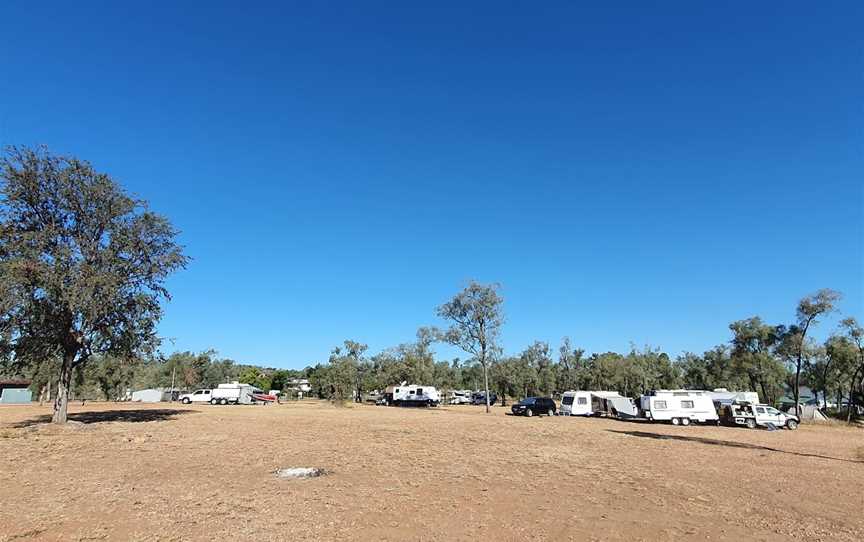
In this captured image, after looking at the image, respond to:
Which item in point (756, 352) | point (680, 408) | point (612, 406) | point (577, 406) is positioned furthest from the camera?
point (756, 352)

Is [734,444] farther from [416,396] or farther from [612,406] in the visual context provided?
[416,396]

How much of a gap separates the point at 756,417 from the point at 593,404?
13.3 metres

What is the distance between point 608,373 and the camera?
82.7 m

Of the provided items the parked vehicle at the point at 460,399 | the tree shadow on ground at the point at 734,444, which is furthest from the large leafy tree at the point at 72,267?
the parked vehicle at the point at 460,399

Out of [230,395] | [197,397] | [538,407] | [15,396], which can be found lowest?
[538,407]

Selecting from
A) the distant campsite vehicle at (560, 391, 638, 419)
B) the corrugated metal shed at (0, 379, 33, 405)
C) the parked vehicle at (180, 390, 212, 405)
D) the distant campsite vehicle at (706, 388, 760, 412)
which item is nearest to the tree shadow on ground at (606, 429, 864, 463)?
the distant campsite vehicle at (706, 388, 760, 412)

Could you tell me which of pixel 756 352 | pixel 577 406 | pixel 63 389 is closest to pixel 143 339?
pixel 63 389

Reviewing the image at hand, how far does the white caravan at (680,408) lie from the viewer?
120 ft

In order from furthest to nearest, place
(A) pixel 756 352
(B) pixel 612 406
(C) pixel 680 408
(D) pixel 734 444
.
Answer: (A) pixel 756 352, (B) pixel 612 406, (C) pixel 680 408, (D) pixel 734 444

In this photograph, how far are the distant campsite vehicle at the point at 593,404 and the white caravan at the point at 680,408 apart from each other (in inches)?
228

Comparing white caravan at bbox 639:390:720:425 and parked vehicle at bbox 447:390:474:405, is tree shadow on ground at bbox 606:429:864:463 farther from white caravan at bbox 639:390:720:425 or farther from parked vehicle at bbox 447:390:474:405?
parked vehicle at bbox 447:390:474:405

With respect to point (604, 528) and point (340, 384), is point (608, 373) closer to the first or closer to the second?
point (340, 384)

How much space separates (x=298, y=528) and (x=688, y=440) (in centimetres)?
2284

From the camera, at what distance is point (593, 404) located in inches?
1773
